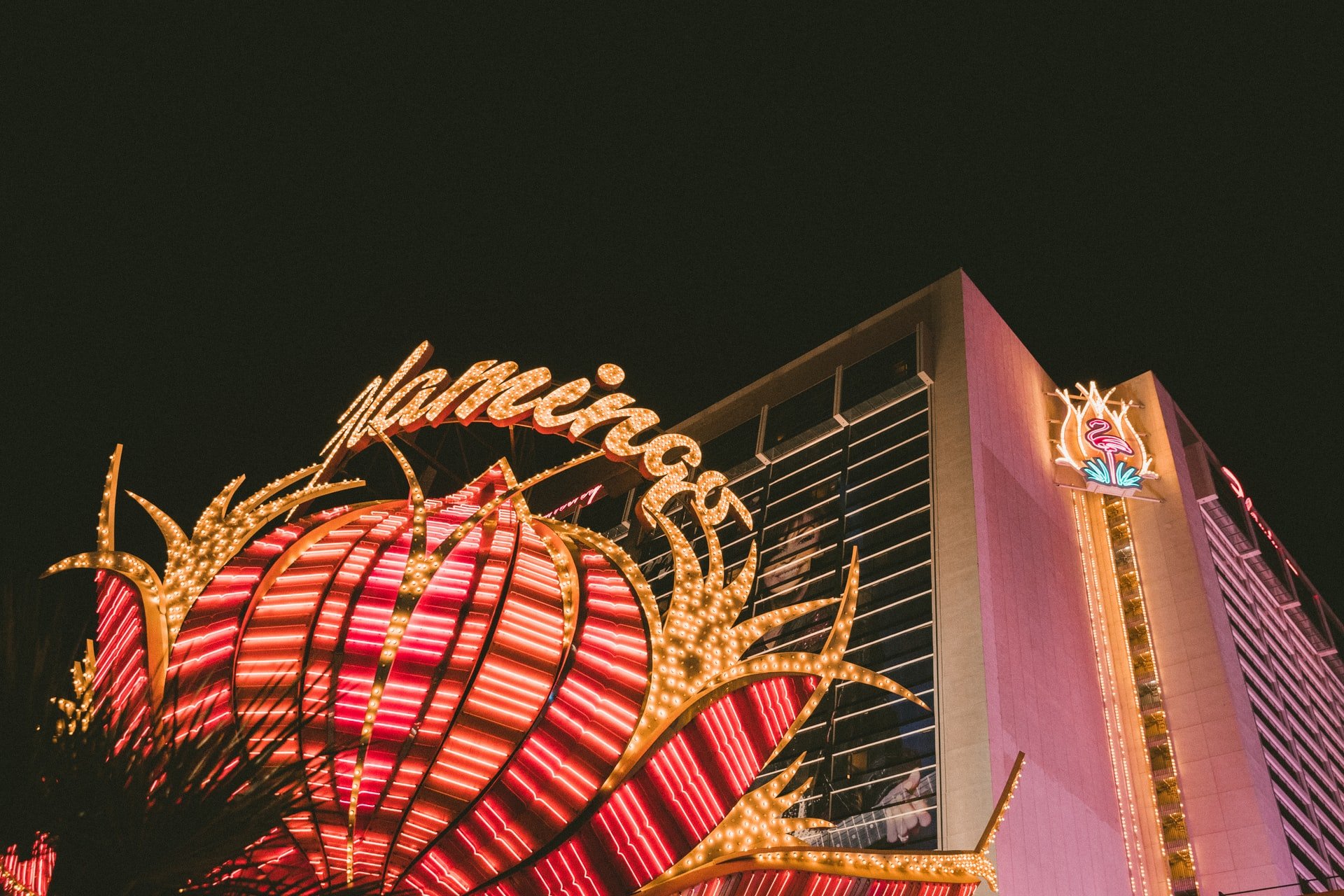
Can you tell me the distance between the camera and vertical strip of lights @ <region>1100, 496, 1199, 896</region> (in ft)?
86.9

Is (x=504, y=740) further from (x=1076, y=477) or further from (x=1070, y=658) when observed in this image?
(x=1076, y=477)

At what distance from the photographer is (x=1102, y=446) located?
3494 cm

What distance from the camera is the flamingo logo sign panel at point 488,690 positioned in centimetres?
775

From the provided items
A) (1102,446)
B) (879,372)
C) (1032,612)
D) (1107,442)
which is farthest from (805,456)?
(1032,612)

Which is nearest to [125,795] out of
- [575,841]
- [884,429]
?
[575,841]

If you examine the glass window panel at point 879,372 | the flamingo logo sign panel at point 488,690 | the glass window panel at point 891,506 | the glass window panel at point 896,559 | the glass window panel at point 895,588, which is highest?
the glass window panel at point 879,372

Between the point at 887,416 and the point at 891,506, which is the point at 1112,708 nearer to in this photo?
the point at 891,506

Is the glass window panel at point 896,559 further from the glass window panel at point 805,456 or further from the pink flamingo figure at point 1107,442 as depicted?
the pink flamingo figure at point 1107,442

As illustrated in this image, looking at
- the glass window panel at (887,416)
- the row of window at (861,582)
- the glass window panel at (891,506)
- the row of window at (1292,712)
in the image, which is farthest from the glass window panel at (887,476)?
the row of window at (1292,712)

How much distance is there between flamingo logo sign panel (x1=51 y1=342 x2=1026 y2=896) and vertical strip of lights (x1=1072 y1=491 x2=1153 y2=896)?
61.5ft

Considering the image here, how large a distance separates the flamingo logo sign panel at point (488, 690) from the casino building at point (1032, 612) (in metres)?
14.6

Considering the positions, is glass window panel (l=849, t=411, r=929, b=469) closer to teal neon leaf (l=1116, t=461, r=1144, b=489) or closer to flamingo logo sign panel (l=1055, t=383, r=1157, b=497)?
flamingo logo sign panel (l=1055, t=383, r=1157, b=497)

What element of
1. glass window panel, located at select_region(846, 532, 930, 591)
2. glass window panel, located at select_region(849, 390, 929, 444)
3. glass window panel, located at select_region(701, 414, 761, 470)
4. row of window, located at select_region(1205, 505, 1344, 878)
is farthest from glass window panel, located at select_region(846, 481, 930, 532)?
row of window, located at select_region(1205, 505, 1344, 878)

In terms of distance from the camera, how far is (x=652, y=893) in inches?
332
